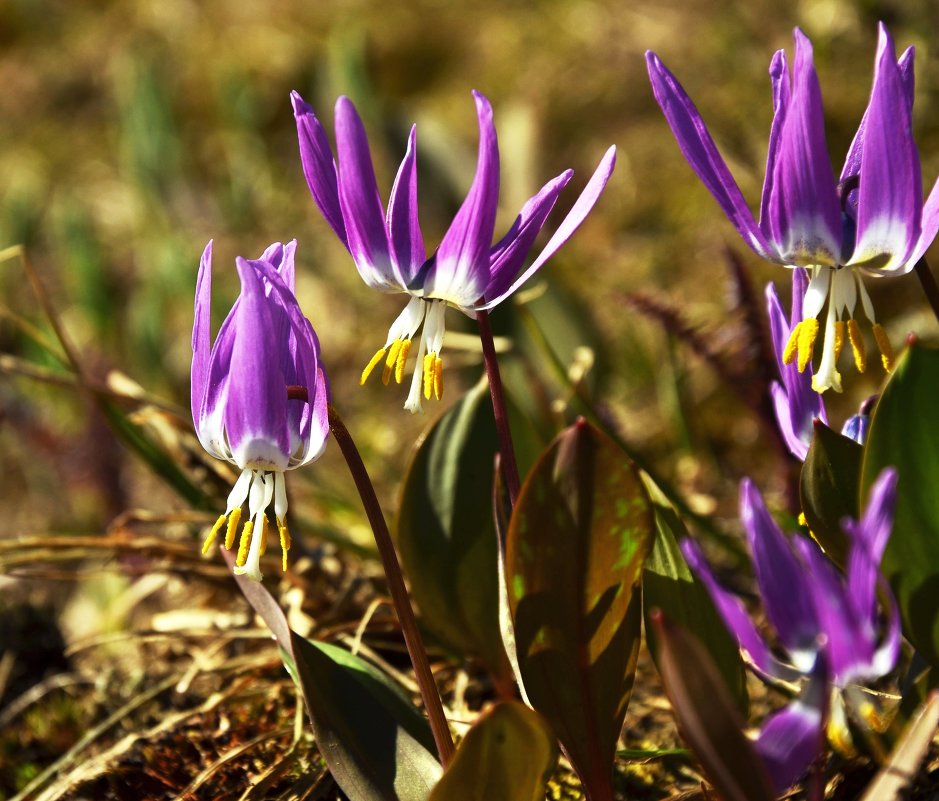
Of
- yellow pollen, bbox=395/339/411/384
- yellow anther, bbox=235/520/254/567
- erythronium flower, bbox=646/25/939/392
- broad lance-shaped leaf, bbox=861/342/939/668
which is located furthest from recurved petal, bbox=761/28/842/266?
yellow anther, bbox=235/520/254/567

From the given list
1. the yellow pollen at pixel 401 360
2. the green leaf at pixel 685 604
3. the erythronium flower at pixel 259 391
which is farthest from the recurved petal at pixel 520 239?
the green leaf at pixel 685 604

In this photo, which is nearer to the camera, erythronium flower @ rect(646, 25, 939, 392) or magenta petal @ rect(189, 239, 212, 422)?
erythronium flower @ rect(646, 25, 939, 392)

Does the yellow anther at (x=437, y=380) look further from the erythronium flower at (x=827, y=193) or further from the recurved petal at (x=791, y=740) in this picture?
the recurved petal at (x=791, y=740)

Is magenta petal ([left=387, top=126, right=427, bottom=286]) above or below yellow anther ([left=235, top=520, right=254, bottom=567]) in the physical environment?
above

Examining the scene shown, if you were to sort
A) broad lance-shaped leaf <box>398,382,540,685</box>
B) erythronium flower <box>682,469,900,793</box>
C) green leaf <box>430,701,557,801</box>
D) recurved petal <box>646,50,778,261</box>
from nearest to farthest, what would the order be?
erythronium flower <box>682,469,900,793</box> → green leaf <box>430,701,557,801</box> → recurved petal <box>646,50,778,261</box> → broad lance-shaped leaf <box>398,382,540,685</box>

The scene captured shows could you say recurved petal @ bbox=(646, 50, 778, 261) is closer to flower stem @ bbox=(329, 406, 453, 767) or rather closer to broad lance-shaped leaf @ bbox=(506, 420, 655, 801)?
broad lance-shaped leaf @ bbox=(506, 420, 655, 801)

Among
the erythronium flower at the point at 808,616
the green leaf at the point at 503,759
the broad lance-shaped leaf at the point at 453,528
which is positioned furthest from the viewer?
the broad lance-shaped leaf at the point at 453,528
